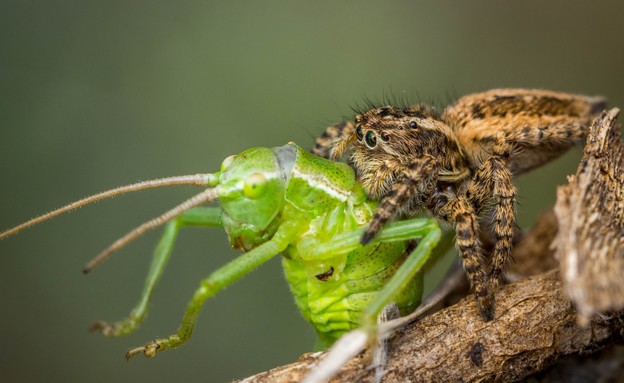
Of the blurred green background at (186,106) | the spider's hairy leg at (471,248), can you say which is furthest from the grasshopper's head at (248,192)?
the blurred green background at (186,106)

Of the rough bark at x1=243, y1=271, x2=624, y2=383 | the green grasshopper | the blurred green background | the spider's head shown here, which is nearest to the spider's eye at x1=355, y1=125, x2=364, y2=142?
the spider's head

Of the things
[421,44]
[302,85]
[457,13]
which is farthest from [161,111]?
[457,13]

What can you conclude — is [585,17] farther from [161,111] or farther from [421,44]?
[161,111]

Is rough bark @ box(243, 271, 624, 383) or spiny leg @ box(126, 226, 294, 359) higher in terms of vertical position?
spiny leg @ box(126, 226, 294, 359)

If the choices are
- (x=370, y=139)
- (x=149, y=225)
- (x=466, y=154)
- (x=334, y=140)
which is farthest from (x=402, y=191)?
(x=149, y=225)

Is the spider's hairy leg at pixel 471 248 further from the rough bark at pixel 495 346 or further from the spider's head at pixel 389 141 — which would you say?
the spider's head at pixel 389 141

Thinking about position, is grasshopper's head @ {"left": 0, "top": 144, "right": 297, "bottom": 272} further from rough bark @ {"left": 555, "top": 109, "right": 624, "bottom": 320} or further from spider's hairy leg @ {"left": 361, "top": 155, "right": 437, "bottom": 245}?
rough bark @ {"left": 555, "top": 109, "right": 624, "bottom": 320}

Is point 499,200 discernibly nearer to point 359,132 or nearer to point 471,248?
point 471,248
